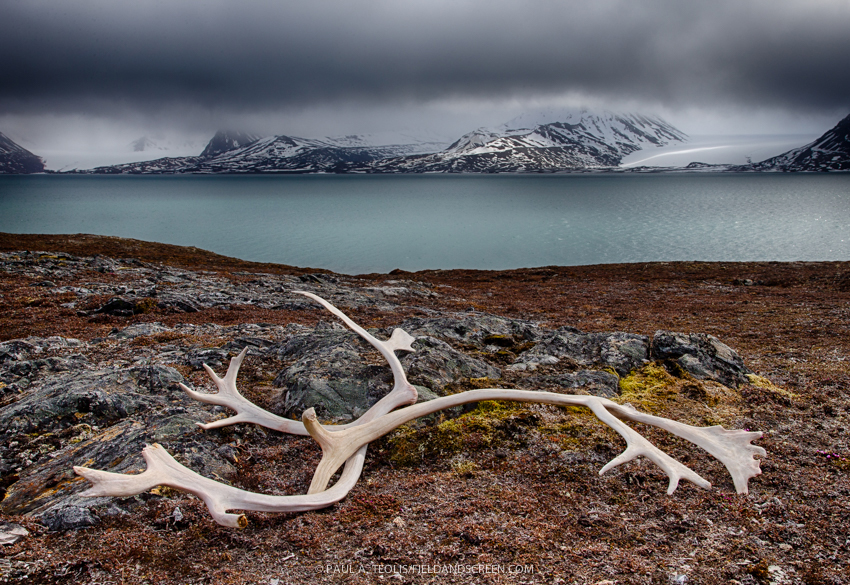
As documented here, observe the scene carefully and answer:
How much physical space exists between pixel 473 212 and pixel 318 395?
314 ft

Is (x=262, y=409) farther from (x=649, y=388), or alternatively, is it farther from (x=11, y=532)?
(x=649, y=388)

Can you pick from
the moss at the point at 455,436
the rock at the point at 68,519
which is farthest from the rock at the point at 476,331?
the rock at the point at 68,519

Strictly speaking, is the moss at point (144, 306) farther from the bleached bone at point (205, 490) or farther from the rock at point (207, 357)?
the bleached bone at point (205, 490)

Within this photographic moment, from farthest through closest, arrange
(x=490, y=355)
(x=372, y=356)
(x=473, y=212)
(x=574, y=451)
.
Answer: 1. (x=473, y=212)
2. (x=490, y=355)
3. (x=372, y=356)
4. (x=574, y=451)

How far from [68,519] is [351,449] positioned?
2347mm

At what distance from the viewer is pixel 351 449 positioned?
4391 mm

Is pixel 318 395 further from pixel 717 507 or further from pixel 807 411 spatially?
pixel 807 411

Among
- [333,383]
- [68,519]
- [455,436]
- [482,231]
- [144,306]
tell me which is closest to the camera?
[68,519]

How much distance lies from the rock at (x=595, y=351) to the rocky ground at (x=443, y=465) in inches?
2.0

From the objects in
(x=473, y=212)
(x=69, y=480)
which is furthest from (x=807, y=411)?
(x=473, y=212)

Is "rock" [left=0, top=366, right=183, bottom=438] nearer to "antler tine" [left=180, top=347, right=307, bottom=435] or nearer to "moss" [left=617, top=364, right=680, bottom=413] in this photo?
"antler tine" [left=180, top=347, right=307, bottom=435]

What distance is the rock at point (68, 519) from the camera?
11.2 ft

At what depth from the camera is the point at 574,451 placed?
462 cm

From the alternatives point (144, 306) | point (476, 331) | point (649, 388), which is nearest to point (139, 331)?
point (144, 306)
